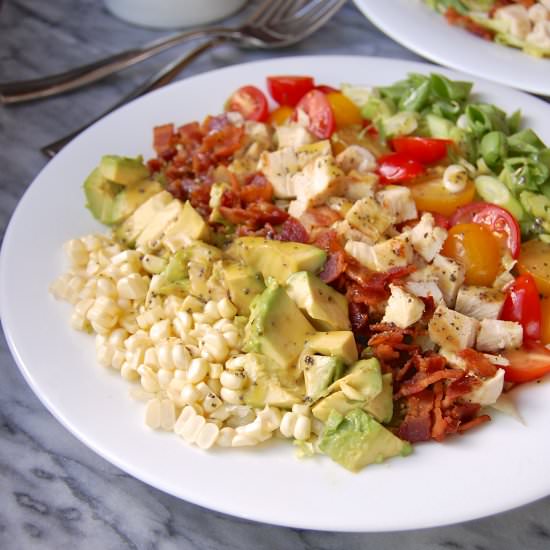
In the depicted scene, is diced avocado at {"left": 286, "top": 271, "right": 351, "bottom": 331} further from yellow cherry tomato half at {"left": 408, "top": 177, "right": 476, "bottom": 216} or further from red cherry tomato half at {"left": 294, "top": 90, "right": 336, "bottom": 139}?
red cherry tomato half at {"left": 294, "top": 90, "right": 336, "bottom": 139}

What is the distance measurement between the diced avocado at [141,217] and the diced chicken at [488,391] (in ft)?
3.90

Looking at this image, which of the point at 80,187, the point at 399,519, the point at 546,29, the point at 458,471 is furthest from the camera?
the point at 546,29

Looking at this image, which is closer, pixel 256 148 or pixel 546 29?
pixel 256 148

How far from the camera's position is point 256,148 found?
2.89 m

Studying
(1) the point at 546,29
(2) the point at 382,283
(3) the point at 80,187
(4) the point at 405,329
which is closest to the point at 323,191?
(2) the point at 382,283

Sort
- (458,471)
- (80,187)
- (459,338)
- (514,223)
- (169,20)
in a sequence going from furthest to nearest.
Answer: (169,20) → (80,187) → (514,223) → (459,338) → (458,471)

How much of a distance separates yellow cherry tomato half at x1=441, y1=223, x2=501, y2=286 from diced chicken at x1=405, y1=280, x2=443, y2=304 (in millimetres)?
156

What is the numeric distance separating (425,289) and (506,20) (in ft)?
5.77

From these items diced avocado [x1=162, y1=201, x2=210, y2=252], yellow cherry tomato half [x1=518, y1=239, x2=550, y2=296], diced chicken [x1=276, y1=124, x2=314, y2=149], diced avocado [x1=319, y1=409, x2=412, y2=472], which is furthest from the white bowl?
diced avocado [x1=319, y1=409, x2=412, y2=472]

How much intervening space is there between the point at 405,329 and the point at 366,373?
8.9 inches

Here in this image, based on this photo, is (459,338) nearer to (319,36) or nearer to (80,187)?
(80,187)

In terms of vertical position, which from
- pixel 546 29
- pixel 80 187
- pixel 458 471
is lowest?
pixel 80 187

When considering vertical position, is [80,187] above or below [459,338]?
below

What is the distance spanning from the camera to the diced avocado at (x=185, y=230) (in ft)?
8.31
